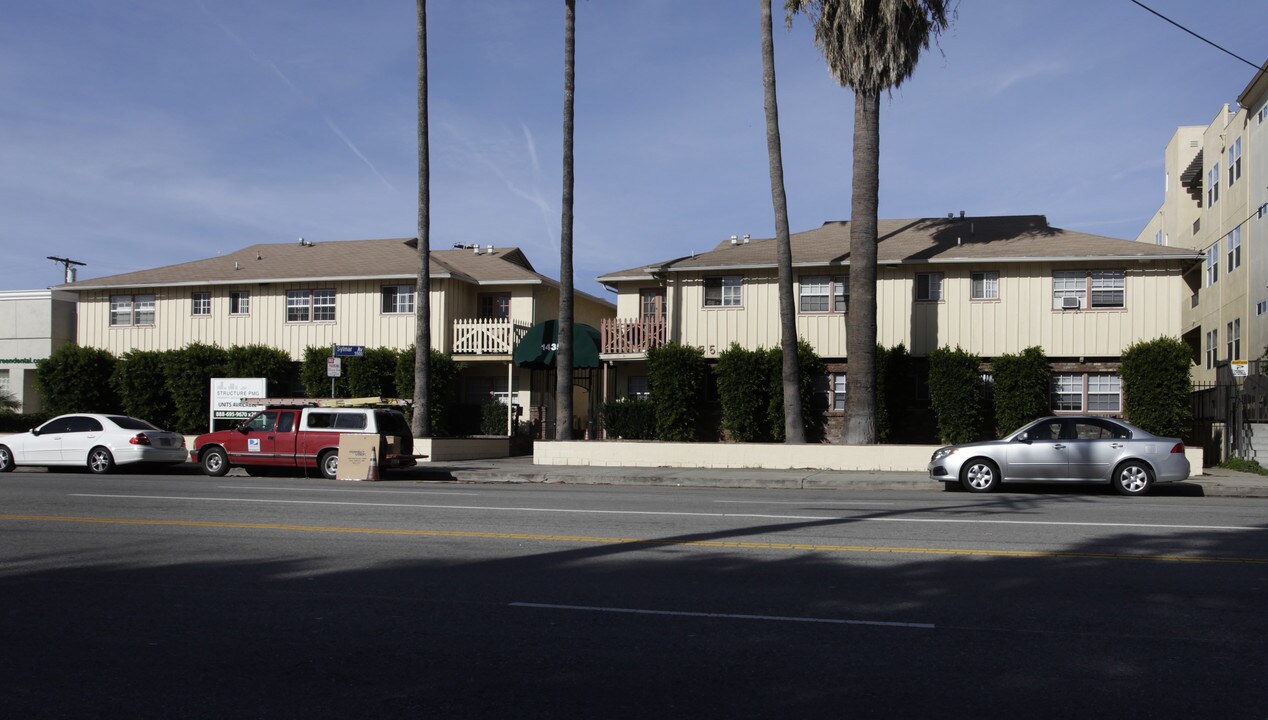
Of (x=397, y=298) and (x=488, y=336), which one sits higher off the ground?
(x=397, y=298)

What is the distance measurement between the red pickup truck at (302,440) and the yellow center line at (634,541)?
31.9 feet

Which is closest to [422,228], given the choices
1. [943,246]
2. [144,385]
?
[144,385]

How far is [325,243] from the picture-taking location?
40.8m

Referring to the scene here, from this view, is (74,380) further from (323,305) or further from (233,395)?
(233,395)

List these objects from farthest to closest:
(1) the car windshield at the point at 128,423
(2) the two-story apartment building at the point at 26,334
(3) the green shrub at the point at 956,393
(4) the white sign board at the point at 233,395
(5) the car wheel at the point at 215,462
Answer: (2) the two-story apartment building at the point at 26,334
(4) the white sign board at the point at 233,395
(3) the green shrub at the point at 956,393
(1) the car windshield at the point at 128,423
(5) the car wheel at the point at 215,462

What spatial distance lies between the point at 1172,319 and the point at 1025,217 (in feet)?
19.2

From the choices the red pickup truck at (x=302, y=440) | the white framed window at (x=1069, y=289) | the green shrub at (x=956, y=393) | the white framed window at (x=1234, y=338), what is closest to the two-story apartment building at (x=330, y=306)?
the red pickup truck at (x=302, y=440)

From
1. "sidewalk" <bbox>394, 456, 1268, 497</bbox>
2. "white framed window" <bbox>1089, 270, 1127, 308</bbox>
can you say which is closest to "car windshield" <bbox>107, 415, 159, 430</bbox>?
"sidewalk" <bbox>394, 456, 1268, 497</bbox>

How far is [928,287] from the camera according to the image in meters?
30.6

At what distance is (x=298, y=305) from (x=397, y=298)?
354cm

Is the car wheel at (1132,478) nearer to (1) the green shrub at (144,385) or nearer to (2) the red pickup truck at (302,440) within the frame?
(2) the red pickup truck at (302,440)

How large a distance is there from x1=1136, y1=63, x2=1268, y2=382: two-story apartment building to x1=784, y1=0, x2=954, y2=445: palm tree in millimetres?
13164

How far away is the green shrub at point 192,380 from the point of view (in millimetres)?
34719

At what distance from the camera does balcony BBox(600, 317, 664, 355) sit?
32.1 metres
